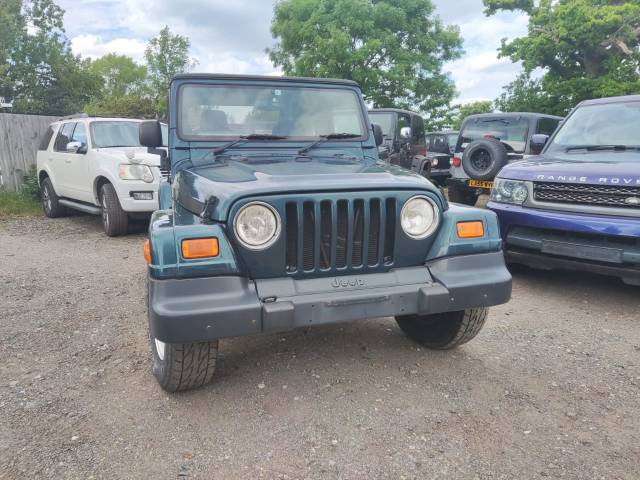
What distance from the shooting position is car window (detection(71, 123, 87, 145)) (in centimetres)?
759

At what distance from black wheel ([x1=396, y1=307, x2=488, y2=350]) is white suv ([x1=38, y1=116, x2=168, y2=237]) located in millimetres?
4095

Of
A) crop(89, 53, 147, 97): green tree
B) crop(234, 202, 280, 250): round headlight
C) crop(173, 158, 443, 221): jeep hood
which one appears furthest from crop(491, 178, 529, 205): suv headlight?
crop(89, 53, 147, 97): green tree

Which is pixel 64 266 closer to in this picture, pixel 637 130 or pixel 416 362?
pixel 416 362

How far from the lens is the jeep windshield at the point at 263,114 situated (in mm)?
3502

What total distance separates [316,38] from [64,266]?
62.2 ft

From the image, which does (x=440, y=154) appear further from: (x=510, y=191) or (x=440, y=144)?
(x=510, y=191)

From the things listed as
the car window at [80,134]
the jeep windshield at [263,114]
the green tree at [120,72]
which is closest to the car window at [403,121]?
the car window at [80,134]

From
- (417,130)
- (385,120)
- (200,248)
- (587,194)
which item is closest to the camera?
(200,248)

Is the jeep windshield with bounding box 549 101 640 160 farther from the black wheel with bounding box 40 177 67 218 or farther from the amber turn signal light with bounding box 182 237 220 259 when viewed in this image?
the black wheel with bounding box 40 177 67 218

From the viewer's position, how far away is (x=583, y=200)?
4.31m

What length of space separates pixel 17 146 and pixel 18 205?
162 centimetres

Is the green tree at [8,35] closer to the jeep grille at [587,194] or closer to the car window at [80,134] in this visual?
the car window at [80,134]

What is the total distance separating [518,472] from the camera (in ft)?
7.11

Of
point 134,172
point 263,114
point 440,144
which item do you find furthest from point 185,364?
point 440,144
